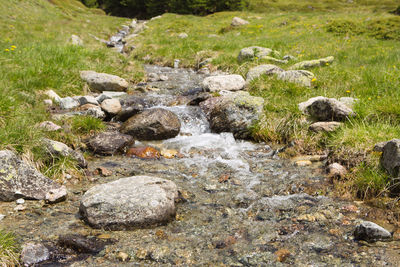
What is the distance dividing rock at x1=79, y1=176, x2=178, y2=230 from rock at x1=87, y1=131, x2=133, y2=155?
107 inches

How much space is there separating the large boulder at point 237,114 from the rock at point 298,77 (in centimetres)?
210

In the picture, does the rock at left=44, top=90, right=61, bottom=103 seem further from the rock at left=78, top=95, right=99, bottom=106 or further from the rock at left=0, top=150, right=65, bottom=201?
the rock at left=0, top=150, right=65, bottom=201

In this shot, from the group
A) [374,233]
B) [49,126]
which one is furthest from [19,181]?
[374,233]

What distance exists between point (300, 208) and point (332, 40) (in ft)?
51.8

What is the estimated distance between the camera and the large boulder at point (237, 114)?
8555 mm

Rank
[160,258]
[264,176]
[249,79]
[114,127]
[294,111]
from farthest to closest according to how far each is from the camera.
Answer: [249,79]
[114,127]
[294,111]
[264,176]
[160,258]

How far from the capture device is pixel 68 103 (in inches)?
376

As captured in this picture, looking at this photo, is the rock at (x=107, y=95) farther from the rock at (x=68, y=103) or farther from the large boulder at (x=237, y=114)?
the large boulder at (x=237, y=114)

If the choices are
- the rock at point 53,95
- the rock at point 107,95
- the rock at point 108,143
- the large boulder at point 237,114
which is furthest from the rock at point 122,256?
the rock at point 53,95

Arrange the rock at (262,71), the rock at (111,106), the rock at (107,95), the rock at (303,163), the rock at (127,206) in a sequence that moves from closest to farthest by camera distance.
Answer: the rock at (127,206), the rock at (303,163), the rock at (111,106), the rock at (107,95), the rock at (262,71)

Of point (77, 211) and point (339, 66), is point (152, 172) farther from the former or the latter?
point (339, 66)

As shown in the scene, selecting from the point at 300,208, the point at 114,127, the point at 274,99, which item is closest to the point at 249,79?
the point at 274,99

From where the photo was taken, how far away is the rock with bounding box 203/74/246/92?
11.3m

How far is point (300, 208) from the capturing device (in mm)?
4922
